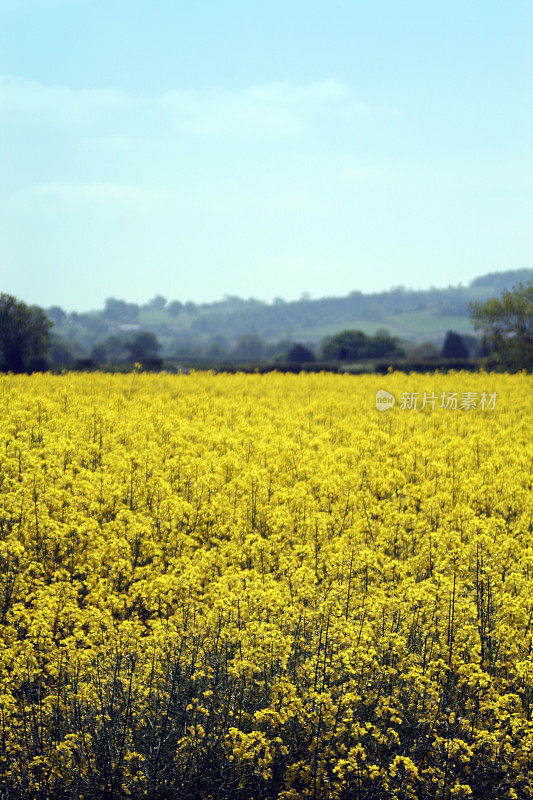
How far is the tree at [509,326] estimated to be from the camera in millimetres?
53244

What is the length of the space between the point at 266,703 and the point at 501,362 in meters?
51.3

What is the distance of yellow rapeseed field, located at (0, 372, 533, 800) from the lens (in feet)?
21.7

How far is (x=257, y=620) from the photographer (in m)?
8.63

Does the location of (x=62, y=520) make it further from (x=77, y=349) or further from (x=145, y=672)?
(x=77, y=349)

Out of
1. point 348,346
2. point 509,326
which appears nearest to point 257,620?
point 509,326

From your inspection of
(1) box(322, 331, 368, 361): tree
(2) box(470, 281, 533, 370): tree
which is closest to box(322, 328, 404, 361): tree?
(1) box(322, 331, 368, 361): tree

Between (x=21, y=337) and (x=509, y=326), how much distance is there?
39353mm

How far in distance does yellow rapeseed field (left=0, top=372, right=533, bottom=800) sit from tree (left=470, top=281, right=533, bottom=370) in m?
38.5

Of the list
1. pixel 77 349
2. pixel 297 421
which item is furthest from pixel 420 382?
pixel 77 349

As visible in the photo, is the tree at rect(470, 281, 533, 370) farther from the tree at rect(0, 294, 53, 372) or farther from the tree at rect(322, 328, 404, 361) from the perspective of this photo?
the tree at rect(0, 294, 53, 372)

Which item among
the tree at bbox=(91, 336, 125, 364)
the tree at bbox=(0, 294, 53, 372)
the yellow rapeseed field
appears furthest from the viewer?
the tree at bbox=(91, 336, 125, 364)

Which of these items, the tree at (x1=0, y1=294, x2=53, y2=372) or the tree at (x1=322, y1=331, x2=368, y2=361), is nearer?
the tree at (x1=0, y1=294, x2=53, y2=372)

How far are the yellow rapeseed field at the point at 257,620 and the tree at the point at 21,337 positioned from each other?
38644 mm

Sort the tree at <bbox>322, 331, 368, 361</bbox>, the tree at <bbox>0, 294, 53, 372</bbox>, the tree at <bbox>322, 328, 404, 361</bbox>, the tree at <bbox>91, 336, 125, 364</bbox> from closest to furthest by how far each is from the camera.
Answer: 1. the tree at <bbox>0, 294, 53, 372</bbox>
2. the tree at <bbox>322, 328, 404, 361</bbox>
3. the tree at <bbox>322, 331, 368, 361</bbox>
4. the tree at <bbox>91, 336, 125, 364</bbox>
